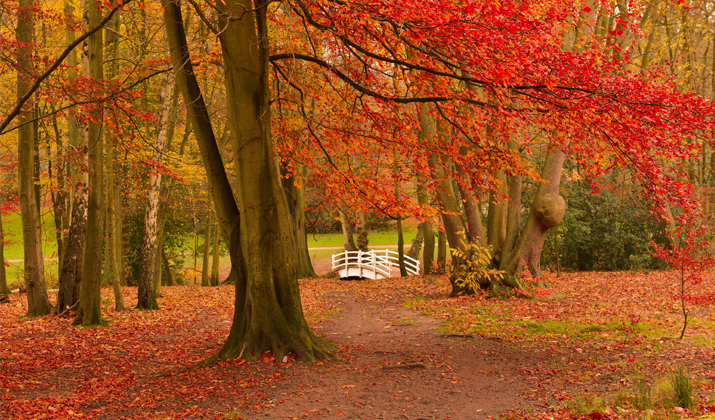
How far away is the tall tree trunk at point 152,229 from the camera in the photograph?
11898 millimetres

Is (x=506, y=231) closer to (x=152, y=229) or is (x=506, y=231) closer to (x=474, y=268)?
(x=474, y=268)

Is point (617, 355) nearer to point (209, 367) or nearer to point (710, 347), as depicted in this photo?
point (710, 347)

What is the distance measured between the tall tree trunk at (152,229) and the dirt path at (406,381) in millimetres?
5681

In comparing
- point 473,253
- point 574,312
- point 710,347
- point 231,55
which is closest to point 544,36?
point 231,55

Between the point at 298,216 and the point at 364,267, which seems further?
the point at 364,267

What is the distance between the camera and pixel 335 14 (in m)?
6.39

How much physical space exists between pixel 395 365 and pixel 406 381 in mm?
610

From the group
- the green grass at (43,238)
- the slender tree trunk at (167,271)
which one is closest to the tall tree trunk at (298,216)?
the slender tree trunk at (167,271)

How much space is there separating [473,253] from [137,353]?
23.3 ft

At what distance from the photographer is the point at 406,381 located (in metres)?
5.58

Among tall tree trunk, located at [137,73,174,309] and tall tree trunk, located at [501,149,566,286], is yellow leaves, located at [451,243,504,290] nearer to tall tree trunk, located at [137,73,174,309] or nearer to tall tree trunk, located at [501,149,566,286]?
tall tree trunk, located at [501,149,566,286]

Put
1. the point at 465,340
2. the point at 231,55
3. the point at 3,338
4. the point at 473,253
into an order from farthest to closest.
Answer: the point at 473,253
the point at 3,338
the point at 465,340
the point at 231,55

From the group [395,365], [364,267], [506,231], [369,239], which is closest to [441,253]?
[364,267]

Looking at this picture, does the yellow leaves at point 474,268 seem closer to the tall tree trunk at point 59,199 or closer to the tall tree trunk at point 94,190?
the tall tree trunk at point 94,190
